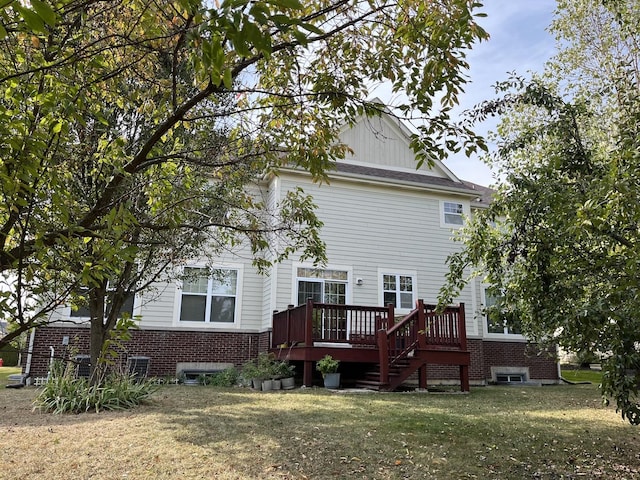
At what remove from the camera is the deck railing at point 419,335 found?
1066 cm

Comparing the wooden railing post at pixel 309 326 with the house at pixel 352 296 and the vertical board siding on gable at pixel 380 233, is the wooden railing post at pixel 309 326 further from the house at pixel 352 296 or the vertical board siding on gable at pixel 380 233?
the vertical board siding on gable at pixel 380 233

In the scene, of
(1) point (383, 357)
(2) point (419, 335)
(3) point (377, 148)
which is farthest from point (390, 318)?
(3) point (377, 148)

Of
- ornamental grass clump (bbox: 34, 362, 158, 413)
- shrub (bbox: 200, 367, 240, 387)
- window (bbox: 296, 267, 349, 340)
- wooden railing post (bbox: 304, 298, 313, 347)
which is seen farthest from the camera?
window (bbox: 296, 267, 349, 340)

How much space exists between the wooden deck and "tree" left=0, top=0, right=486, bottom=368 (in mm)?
6157

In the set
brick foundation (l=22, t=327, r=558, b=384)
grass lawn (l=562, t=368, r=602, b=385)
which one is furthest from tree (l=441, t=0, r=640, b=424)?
grass lawn (l=562, t=368, r=602, b=385)

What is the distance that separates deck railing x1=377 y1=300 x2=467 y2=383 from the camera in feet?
35.0

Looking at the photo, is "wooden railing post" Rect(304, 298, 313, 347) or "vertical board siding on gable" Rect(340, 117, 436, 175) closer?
"wooden railing post" Rect(304, 298, 313, 347)

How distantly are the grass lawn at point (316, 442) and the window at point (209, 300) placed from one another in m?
5.51

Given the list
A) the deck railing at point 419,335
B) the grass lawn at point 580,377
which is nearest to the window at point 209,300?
the deck railing at point 419,335

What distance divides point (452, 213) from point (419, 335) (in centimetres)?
619

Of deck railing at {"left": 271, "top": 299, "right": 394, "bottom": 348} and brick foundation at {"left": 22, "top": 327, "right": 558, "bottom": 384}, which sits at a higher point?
deck railing at {"left": 271, "top": 299, "right": 394, "bottom": 348}

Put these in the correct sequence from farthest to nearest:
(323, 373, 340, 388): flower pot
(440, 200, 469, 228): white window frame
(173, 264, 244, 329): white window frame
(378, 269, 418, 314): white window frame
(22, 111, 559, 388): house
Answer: (440, 200, 469, 228): white window frame < (378, 269, 418, 314): white window frame < (173, 264, 244, 329): white window frame < (22, 111, 559, 388): house < (323, 373, 340, 388): flower pot

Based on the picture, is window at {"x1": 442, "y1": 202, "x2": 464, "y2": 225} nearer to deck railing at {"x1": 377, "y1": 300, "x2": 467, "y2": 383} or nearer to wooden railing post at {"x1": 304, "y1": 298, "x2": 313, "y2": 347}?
deck railing at {"x1": 377, "y1": 300, "x2": 467, "y2": 383}

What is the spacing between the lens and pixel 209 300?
13.9 metres
